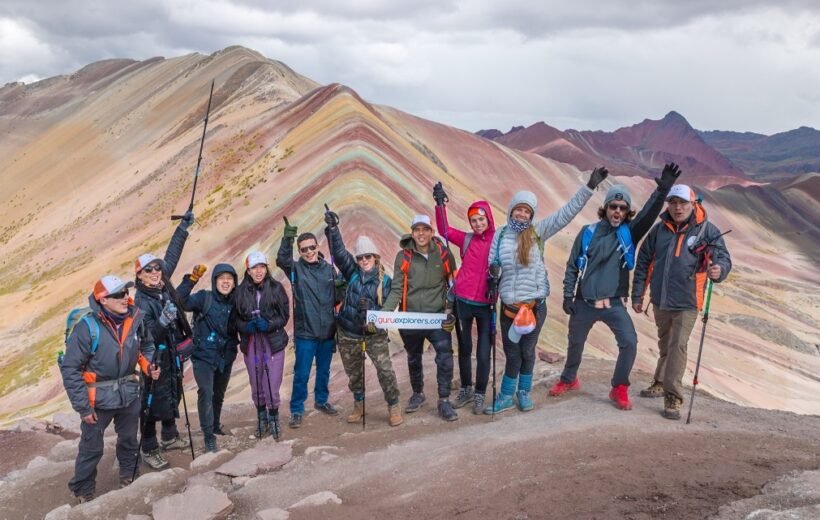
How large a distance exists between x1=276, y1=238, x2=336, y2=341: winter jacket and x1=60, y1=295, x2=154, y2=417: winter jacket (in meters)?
1.78

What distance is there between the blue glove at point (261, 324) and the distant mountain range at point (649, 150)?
83.2 meters

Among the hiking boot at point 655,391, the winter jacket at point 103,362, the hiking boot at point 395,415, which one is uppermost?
the winter jacket at point 103,362

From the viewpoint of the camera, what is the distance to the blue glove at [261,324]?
6906mm

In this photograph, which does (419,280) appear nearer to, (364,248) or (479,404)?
(364,248)

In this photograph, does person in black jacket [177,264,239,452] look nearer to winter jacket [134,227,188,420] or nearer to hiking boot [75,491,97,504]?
winter jacket [134,227,188,420]

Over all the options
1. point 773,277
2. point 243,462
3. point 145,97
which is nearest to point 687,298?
point 243,462

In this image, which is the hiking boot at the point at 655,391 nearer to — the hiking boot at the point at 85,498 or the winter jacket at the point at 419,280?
the winter jacket at the point at 419,280

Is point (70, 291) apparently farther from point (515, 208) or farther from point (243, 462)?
point (515, 208)

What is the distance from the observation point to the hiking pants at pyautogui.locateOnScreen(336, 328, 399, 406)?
7164mm

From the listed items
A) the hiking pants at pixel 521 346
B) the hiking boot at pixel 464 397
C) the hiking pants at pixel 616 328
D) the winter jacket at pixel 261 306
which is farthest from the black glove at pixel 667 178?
the winter jacket at pixel 261 306

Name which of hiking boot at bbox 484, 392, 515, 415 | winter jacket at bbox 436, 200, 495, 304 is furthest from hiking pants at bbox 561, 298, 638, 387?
winter jacket at bbox 436, 200, 495, 304

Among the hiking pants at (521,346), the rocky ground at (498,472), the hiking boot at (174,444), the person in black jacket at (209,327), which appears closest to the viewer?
the rocky ground at (498,472)

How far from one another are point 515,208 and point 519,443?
2.37 m

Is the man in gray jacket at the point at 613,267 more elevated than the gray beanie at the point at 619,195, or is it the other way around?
the gray beanie at the point at 619,195
